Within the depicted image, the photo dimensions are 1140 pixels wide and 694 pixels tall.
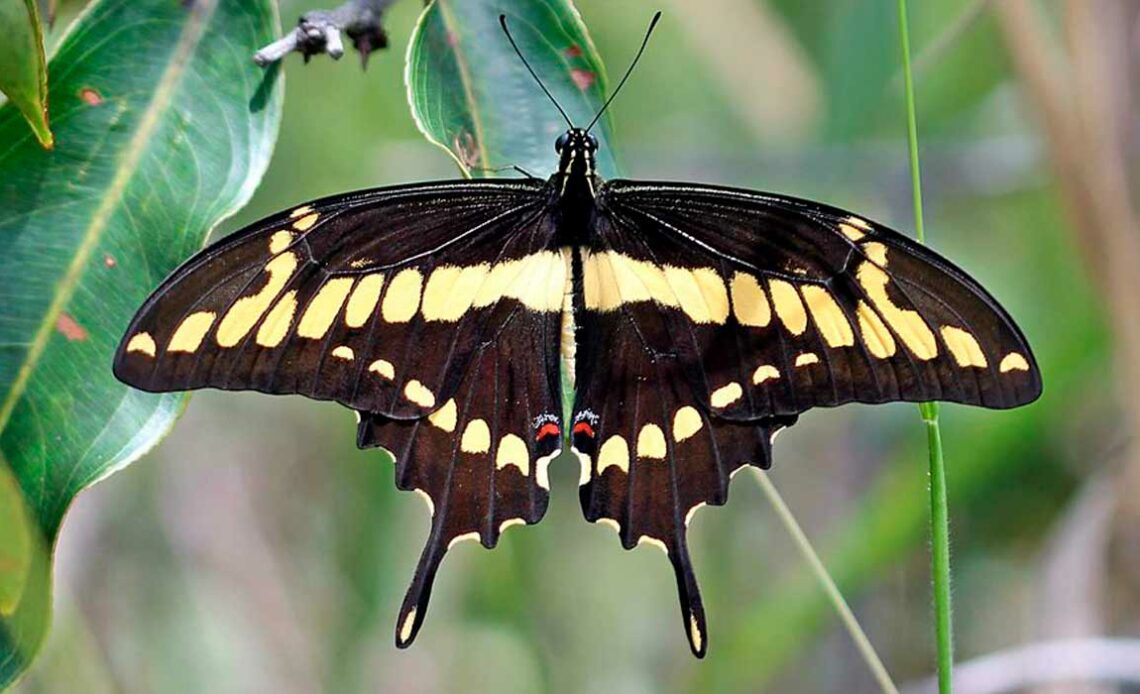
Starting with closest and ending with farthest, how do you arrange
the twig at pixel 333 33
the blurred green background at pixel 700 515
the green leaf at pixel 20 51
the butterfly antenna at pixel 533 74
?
the green leaf at pixel 20 51
the twig at pixel 333 33
the butterfly antenna at pixel 533 74
the blurred green background at pixel 700 515

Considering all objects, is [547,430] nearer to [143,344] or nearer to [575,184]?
[575,184]

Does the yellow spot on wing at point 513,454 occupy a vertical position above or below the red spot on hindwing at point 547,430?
below

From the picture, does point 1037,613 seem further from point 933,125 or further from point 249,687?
point 249,687

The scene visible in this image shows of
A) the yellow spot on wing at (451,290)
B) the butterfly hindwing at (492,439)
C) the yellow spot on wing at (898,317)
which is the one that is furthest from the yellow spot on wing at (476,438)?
the yellow spot on wing at (898,317)

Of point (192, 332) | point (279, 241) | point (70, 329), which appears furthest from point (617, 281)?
point (70, 329)

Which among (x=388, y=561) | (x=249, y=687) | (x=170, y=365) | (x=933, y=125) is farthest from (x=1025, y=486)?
(x=170, y=365)

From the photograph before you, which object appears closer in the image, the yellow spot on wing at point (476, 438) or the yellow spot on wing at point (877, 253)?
the yellow spot on wing at point (877, 253)

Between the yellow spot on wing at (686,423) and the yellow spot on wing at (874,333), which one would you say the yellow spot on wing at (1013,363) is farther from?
the yellow spot on wing at (686,423)
